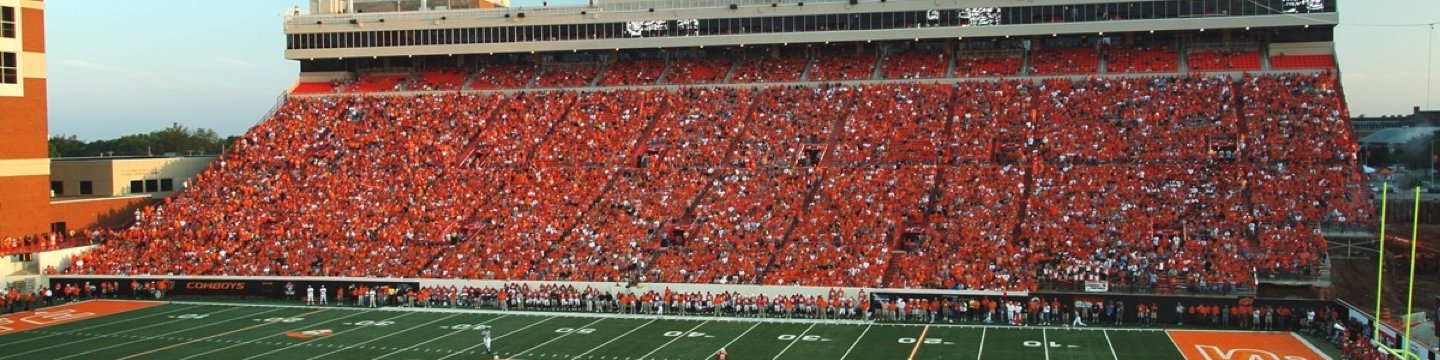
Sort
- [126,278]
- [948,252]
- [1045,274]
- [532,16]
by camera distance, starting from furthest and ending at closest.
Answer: [532,16]
[126,278]
[948,252]
[1045,274]

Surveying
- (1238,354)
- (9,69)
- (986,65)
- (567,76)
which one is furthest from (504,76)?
(1238,354)

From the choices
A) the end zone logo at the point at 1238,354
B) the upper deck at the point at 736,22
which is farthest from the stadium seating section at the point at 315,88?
the end zone logo at the point at 1238,354

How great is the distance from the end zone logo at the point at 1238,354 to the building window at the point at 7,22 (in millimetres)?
37913

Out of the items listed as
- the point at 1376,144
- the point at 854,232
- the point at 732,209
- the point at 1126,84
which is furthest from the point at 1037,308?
the point at 1376,144

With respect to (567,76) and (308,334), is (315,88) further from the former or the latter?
(308,334)

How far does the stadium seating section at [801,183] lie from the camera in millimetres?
34125

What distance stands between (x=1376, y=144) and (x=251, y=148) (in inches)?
1625

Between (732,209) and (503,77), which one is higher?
(503,77)

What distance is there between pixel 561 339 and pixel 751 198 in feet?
37.6

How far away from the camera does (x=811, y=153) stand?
42.3 meters

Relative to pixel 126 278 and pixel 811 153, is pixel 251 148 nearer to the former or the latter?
pixel 126 278

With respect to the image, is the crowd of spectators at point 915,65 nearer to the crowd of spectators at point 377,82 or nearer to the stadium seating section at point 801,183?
the stadium seating section at point 801,183

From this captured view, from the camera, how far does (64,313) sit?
114 ft

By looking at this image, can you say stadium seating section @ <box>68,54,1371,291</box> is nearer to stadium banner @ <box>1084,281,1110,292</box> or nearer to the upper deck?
stadium banner @ <box>1084,281,1110,292</box>
